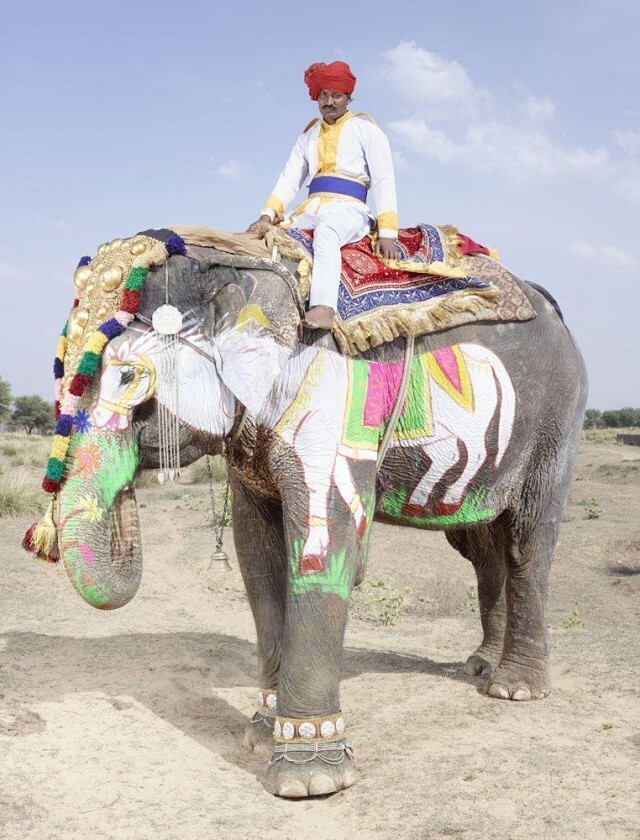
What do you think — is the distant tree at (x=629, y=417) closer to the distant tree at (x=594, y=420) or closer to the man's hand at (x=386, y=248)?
the distant tree at (x=594, y=420)

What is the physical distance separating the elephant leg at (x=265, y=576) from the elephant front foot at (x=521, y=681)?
1470 mm

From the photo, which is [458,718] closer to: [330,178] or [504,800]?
[504,800]

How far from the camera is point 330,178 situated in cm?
452

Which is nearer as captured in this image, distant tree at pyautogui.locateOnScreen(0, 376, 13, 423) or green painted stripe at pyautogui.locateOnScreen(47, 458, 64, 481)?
green painted stripe at pyautogui.locateOnScreen(47, 458, 64, 481)

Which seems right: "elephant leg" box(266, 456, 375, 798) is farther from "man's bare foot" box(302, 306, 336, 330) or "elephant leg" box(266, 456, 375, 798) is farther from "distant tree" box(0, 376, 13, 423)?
"distant tree" box(0, 376, 13, 423)

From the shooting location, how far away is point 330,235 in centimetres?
414

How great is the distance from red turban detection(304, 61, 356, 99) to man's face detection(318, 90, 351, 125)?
0.02 m

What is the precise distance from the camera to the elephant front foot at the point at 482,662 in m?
5.79

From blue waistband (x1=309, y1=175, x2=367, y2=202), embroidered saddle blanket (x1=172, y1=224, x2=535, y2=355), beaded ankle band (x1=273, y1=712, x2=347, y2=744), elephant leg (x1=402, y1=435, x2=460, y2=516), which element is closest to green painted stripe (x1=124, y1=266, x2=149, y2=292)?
embroidered saddle blanket (x1=172, y1=224, x2=535, y2=355)

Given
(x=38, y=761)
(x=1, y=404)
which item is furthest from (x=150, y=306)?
(x=1, y=404)

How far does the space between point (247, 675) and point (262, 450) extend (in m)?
2.43

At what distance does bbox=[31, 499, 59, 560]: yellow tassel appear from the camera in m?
3.72

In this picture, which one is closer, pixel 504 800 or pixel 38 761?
pixel 504 800

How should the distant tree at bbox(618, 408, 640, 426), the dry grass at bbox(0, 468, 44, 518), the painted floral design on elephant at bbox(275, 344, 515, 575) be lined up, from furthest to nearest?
the distant tree at bbox(618, 408, 640, 426)
the dry grass at bbox(0, 468, 44, 518)
the painted floral design on elephant at bbox(275, 344, 515, 575)
